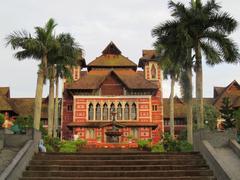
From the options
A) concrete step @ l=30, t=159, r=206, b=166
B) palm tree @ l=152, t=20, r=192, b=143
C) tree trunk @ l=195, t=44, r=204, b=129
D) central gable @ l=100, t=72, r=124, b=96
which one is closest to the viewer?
concrete step @ l=30, t=159, r=206, b=166

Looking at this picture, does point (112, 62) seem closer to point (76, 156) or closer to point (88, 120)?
point (88, 120)

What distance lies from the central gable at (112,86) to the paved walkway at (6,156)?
32.4 m

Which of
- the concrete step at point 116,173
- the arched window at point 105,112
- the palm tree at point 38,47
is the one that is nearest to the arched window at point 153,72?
the arched window at point 105,112

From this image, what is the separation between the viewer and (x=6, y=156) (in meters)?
Result: 12.8

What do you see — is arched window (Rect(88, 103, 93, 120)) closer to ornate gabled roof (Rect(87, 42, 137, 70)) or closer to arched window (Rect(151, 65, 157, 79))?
ornate gabled roof (Rect(87, 42, 137, 70))

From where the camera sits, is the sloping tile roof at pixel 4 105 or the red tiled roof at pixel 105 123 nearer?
the red tiled roof at pixel 105 123

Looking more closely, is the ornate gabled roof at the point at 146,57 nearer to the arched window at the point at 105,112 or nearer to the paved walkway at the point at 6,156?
the arched window at the point at 105,112

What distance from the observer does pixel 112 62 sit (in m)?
51.7

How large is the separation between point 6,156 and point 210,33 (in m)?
12.0

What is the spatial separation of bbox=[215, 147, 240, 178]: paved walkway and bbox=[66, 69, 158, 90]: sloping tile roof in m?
29.9

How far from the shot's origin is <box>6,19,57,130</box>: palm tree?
2319 cm

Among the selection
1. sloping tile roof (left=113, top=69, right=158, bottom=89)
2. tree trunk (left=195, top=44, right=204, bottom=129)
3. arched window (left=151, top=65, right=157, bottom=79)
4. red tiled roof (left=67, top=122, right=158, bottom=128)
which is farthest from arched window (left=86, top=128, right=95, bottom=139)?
tree trunk (left=195, top=44, right=204, bottom=129)

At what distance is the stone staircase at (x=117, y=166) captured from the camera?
1188cm

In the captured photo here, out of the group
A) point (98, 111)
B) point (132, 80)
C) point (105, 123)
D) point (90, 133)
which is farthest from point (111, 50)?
point (90, 133)
